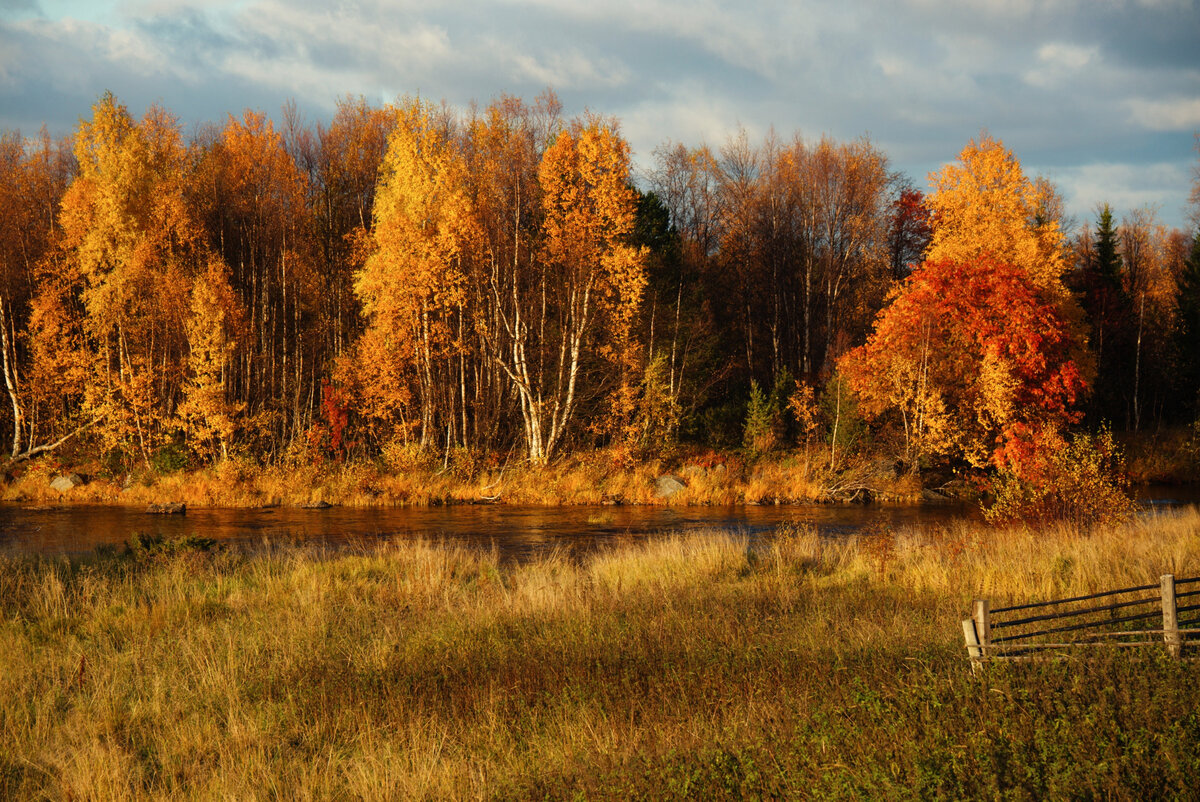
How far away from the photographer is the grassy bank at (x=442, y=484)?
87.1 ft

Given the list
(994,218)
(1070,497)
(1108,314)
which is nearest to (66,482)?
(1070,497)

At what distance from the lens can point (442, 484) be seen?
88.9 ft

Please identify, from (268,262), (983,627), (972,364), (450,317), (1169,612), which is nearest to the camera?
(983,627)

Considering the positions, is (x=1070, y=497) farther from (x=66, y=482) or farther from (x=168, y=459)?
(x=66, y=482)

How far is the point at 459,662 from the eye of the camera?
26.7ft

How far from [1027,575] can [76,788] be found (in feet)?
37.2

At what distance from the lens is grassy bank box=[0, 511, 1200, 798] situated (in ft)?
16.1

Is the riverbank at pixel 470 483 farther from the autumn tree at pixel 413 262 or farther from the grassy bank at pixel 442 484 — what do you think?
the autumn tree at pixel 413 262

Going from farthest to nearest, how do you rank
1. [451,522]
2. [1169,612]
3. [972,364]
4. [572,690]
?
[972,364], [451,522], [572,690], [1169,612]

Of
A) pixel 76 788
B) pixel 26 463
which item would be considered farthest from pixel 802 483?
pixel 26 463

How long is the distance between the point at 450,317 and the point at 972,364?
18.2 metres

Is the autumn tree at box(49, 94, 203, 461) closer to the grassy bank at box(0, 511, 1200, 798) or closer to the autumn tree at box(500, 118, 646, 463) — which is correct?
the autumn tree at box(500, 118, 646, 463)

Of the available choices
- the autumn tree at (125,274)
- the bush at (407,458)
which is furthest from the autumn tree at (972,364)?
the autumn tree at (125,274)

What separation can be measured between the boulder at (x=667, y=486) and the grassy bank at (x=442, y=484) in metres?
0.09
